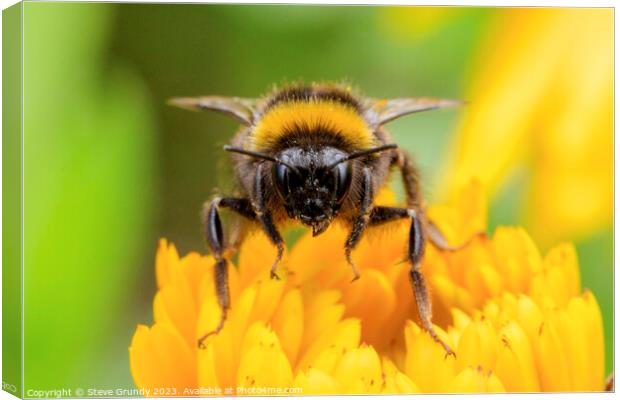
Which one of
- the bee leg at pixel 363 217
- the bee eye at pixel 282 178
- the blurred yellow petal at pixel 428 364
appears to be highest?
the bee eye at pixel 282 178

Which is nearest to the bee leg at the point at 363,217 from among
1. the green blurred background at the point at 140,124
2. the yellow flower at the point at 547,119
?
the green blurred background at the point at 140,124

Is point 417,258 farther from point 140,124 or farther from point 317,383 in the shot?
point 140,124

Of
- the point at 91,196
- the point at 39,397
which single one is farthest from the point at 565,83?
the point at 39,397

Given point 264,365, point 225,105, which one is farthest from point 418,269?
point 225,105

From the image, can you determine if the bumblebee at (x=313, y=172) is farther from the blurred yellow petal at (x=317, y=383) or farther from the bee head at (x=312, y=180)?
the blurred yellow petal at (x=317, y=383)

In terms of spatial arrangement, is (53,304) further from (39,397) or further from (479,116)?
(479,116)

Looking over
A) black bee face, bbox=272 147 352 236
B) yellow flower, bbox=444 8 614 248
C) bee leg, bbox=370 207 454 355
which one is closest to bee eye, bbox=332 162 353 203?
black bee face, bbox=272 147 352 236

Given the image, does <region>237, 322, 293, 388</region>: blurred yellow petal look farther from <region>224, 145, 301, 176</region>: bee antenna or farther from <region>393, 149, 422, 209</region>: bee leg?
<region>393, 149, 422, 209</region>: bee leg
